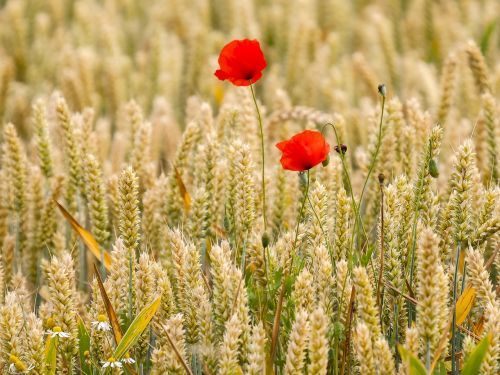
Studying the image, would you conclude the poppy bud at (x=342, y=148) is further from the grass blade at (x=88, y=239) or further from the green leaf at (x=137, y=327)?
the grass blade at (x=88, y=239)

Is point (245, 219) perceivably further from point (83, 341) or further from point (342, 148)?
point (83, 341)

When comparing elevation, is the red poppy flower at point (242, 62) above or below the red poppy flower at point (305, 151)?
above

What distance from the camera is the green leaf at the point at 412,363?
117 centimetres

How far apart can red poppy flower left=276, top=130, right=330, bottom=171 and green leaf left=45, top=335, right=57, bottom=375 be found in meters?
0.47

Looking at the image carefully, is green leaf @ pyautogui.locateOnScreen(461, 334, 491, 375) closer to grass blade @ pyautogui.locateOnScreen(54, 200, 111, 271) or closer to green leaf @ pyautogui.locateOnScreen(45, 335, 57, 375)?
green leaf @ pyautogui.locateOnScreen(45, 335, 57, 375)

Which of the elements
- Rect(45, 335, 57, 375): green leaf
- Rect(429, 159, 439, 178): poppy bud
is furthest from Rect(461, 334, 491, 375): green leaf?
Rect(45, 335, 57, 375): green leaf

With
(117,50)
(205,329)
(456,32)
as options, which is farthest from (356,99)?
(205,329)

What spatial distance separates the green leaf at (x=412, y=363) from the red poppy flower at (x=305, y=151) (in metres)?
0.35

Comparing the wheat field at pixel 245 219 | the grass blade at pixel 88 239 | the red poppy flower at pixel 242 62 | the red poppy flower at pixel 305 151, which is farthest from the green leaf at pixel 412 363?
the grass blade at pixel 88 239

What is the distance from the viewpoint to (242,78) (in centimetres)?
150

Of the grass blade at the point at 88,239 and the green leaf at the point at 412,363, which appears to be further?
the grass blade at the point at 88,239

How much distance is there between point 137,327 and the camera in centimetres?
137

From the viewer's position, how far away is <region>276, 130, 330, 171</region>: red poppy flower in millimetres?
1393

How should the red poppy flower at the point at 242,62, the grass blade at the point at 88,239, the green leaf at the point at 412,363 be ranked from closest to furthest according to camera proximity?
the green leaf at the point at 412,363 < the red poppy flower at the point at 242,62 < the grass blade at the point at 88,239
